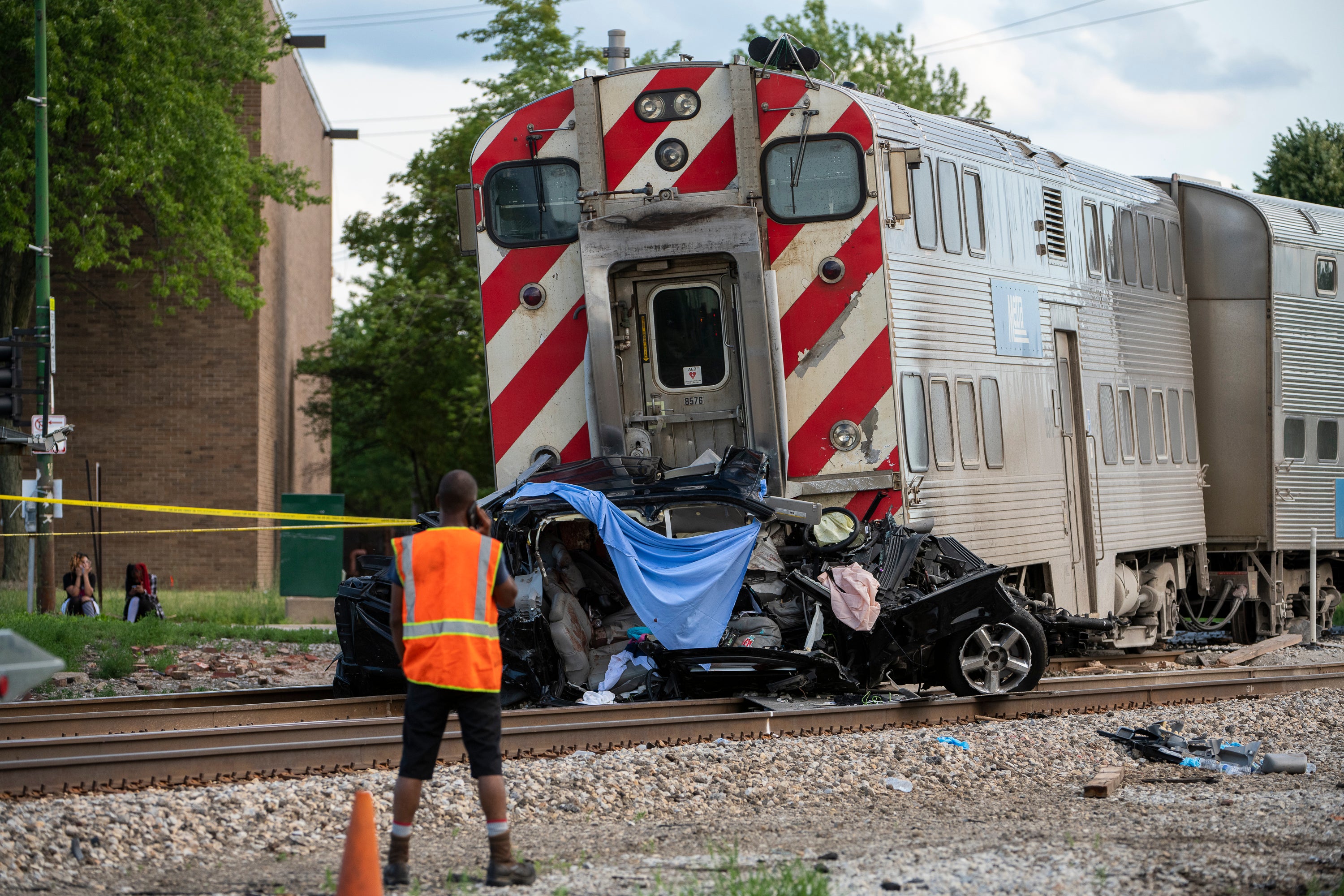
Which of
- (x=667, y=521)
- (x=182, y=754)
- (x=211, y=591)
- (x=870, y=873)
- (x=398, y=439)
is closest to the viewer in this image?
(x=870, y=873)

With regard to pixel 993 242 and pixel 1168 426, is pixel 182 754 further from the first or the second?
pixel 1168 426

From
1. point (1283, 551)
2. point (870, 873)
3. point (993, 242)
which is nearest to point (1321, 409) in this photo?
point (1283, 551)

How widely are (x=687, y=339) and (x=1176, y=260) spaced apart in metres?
8.22

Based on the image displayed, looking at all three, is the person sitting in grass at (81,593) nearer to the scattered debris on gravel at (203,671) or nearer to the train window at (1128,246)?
the scattered debris on gravel at (203,671)

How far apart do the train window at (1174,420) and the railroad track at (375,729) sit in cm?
530

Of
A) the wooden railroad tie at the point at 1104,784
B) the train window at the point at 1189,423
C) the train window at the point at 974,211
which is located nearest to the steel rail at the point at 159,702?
the wooden railroad tie at the point at 1104,784

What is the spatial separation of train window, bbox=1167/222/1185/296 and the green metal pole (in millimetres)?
13225

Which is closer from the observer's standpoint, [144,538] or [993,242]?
[993,242]

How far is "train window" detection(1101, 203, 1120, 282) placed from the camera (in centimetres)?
1480

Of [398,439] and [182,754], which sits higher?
[398,439]

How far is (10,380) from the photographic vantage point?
15.5 meters

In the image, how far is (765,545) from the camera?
9.84m

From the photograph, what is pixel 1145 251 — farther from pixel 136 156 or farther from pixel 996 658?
pixel 136 156

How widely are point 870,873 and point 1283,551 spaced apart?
520 inches
